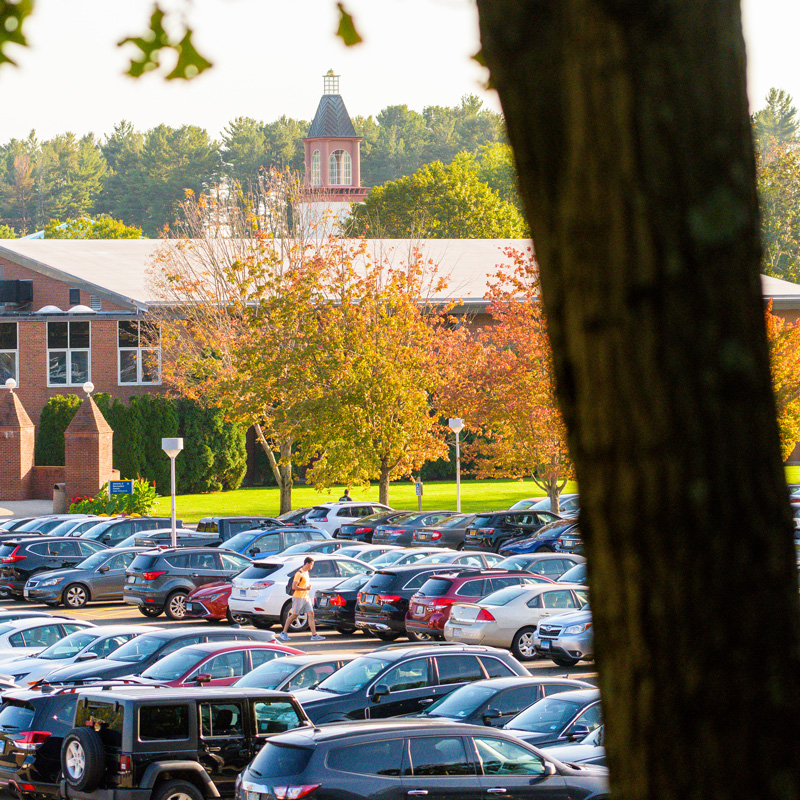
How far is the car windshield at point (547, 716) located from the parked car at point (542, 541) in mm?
16983

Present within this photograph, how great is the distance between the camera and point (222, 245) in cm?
4909

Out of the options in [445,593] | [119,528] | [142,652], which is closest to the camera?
[142,652]

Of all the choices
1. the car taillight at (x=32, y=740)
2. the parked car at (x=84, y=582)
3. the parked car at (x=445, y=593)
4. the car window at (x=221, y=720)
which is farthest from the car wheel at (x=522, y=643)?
the parked car at (x=84, y=582)

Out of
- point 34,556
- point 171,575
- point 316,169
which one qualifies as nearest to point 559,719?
point 171,575

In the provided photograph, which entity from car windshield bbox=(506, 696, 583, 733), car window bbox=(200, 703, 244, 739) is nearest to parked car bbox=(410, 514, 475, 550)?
car windshield bbox=(506, 696, 583, 733)

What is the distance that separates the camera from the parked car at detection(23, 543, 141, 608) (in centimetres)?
2828

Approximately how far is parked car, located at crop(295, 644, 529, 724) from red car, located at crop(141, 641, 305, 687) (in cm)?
139

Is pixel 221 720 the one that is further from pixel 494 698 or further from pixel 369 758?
pixel 494 698

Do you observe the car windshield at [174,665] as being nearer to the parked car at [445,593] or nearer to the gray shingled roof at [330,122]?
the parked car at [445,593]

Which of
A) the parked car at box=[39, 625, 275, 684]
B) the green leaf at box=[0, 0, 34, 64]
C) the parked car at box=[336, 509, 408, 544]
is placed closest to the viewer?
the green leaf at box=[0, 0, 34, 64]

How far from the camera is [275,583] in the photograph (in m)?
24.2

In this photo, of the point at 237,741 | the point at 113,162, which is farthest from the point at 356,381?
the point at 113,162

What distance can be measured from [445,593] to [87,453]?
28.3m

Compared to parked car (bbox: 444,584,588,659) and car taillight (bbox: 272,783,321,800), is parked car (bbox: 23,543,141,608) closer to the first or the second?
parked car (bbox: 444,584,588,659)
